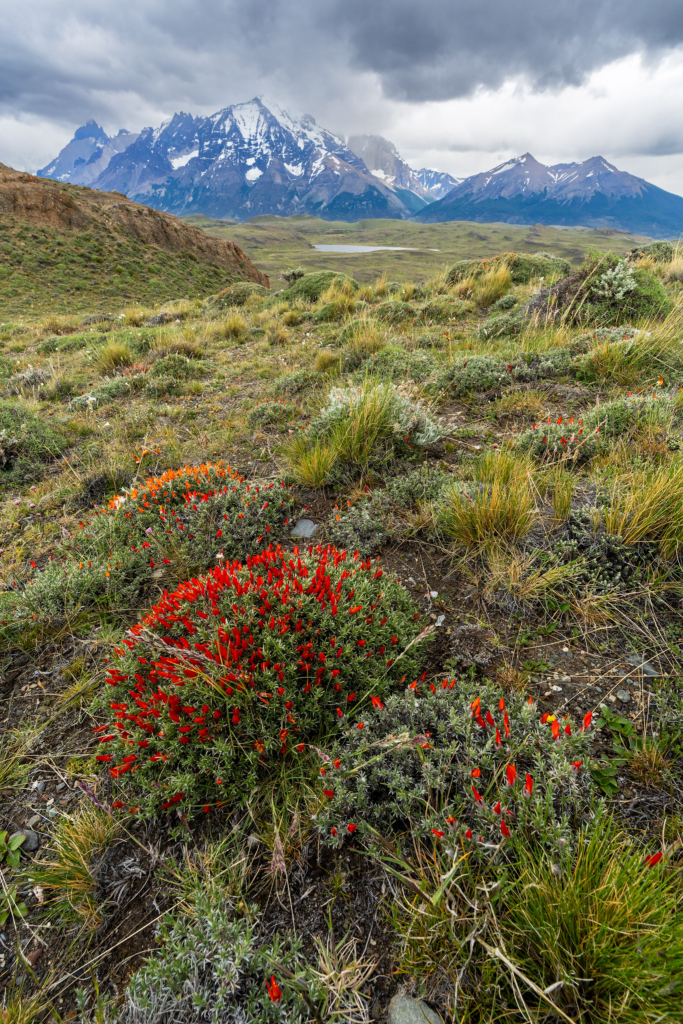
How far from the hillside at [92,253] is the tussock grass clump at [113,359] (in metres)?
→ 17.0

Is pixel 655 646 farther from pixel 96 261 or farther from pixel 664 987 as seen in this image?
pixel 96 261

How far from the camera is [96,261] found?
3117 centimetres

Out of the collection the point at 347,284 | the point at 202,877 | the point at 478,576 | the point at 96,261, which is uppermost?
the point at 96,261

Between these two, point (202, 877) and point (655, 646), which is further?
point (655, 646)

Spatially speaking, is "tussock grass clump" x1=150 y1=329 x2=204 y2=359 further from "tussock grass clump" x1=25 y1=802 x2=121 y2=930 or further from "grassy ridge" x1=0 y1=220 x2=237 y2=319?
"grassy ridge" x1=0 y1=220 x2=237 y2=319

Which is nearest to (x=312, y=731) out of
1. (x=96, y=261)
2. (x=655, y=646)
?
(x=655, y=646)

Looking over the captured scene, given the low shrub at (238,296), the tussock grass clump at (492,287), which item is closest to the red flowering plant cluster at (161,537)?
the tussock grass clump at (492,287)

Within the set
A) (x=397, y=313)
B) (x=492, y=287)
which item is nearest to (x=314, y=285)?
(x=397, y=313)

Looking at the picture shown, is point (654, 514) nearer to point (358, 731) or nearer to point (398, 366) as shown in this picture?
point (358, 731)

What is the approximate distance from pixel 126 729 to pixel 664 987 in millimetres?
2237

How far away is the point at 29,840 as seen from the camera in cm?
210

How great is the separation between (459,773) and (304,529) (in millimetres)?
2254

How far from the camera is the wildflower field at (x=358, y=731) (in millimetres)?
1474

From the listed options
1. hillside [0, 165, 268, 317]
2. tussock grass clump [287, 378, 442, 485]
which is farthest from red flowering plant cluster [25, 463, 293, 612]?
hillside [0, 165, 268, 317]
